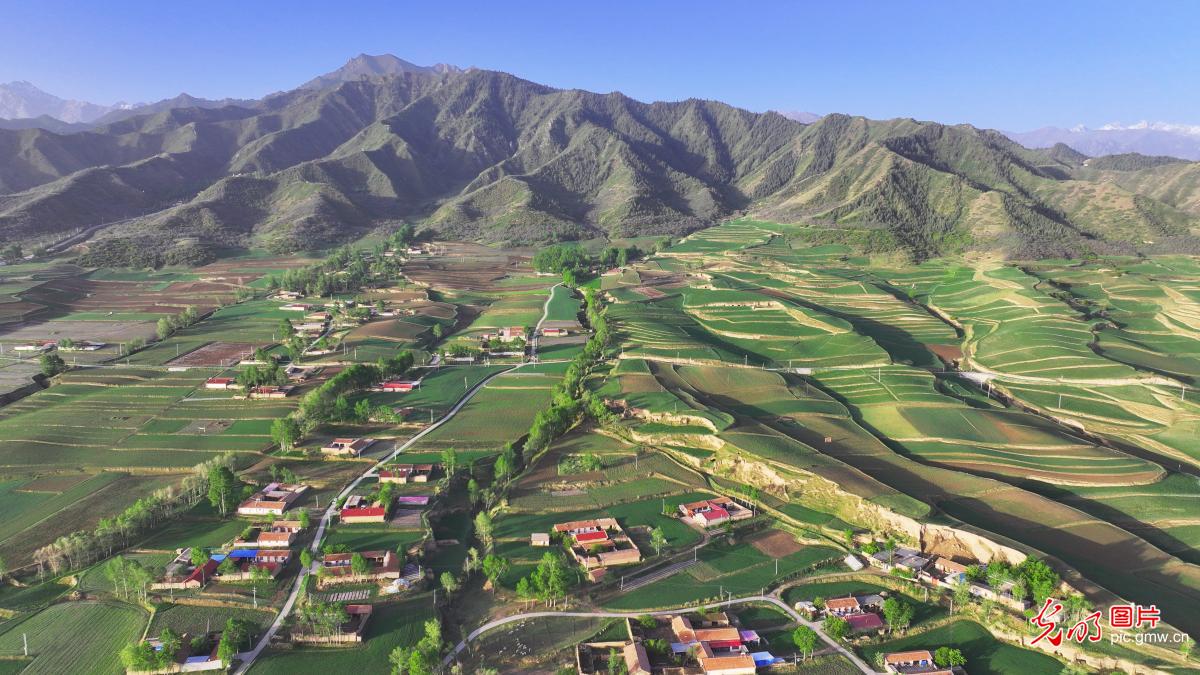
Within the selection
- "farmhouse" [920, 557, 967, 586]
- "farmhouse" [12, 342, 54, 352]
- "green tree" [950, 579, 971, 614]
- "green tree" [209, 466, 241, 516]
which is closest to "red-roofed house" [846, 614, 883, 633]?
"green tree" [950, 579, 971, 614]

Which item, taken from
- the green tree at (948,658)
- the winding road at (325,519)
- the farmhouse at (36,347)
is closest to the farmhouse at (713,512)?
the green tree at (948,658)

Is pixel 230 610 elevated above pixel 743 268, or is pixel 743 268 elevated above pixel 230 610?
pixel 743 268

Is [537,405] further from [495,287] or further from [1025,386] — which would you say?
[495,287]

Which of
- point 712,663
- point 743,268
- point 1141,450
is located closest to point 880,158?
point 743,268

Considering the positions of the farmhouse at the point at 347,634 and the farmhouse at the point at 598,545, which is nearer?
the farmhouse at the point at 347,634

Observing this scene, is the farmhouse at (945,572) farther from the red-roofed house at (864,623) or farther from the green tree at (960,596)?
the red-roofed house at (864,623)

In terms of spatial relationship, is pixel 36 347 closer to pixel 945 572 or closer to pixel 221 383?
pixel 221 383

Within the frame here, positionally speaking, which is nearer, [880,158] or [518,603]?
[518,603]
